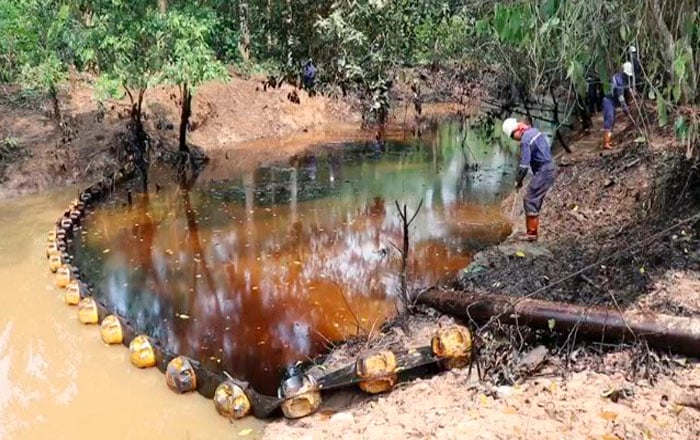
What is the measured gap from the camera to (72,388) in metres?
5.54

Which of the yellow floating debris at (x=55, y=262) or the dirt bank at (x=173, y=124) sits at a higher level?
the dirt bank at (x=173, y=124)

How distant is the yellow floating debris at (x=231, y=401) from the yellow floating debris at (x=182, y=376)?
1.30ft

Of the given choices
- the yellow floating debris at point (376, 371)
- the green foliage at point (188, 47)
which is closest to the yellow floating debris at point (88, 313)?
the yellow floating debris at point (376, 371)

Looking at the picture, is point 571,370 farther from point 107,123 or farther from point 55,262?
point 107,123

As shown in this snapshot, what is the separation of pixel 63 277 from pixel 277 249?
109 inches

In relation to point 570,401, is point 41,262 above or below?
below

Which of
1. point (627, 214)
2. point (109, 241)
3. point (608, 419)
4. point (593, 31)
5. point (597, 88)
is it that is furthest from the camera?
point (597, 88)

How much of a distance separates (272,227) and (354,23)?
4661 mm

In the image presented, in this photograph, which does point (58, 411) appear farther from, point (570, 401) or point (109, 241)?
point (109, 241)

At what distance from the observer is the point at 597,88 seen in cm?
1227

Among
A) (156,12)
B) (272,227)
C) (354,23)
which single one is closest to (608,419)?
(354,23)

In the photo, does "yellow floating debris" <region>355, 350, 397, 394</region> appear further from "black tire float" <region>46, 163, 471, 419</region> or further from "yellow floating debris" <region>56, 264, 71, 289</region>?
"yellow floating debris" <region>56, 264, 71, 289</region>

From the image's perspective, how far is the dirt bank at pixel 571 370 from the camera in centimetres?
371

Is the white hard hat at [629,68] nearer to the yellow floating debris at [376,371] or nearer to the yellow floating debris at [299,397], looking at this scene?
the yellow floating debris at [376,371]
